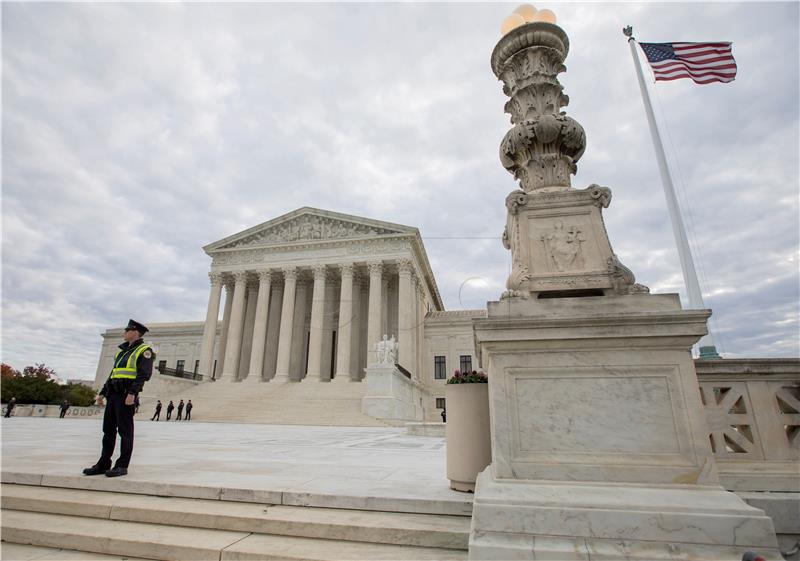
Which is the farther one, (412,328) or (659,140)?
(412,328)

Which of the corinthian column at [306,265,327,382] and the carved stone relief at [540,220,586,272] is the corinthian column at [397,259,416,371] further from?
the carved stone relief at [540,220,586,272]

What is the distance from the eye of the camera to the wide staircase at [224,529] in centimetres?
305

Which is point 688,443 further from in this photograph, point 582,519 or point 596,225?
point 596,225

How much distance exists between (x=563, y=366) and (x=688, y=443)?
985mm

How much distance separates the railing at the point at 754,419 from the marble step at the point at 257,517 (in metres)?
2.17

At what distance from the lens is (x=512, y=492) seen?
2.97 metres

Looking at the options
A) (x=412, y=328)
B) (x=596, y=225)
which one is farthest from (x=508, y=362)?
(x=412, y=328)

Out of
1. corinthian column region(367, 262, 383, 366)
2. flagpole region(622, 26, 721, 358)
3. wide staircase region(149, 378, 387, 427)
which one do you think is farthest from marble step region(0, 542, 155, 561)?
corinthian column region(367, 262, 383, 366)

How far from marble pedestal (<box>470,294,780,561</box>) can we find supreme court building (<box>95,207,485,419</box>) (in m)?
31.9

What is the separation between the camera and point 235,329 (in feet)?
130

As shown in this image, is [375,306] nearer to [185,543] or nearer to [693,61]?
[693,61]

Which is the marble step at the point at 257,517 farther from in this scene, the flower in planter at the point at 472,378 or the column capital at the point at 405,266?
the column capital at the point at 405,266

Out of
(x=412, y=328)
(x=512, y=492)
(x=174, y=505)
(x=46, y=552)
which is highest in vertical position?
(x=412, y=328)

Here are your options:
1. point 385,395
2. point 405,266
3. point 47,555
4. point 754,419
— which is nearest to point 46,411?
point 385,395
